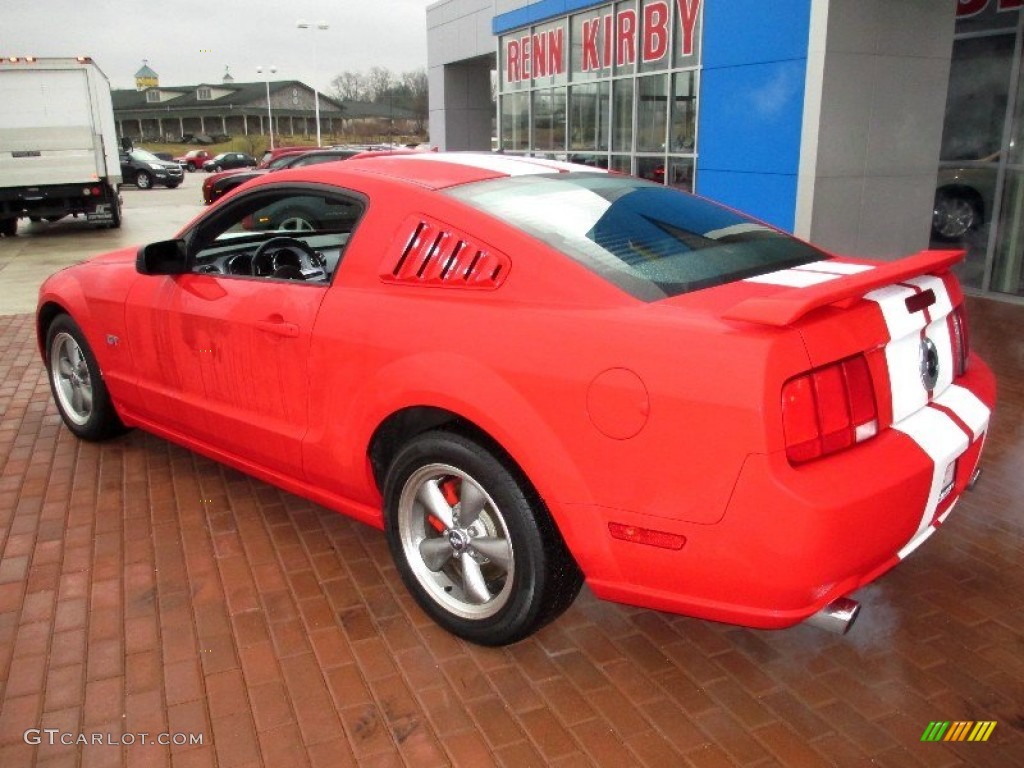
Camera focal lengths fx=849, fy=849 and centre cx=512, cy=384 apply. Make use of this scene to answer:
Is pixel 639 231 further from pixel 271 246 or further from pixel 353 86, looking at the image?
pixel 353 86

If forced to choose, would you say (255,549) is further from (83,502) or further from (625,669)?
(625,669)

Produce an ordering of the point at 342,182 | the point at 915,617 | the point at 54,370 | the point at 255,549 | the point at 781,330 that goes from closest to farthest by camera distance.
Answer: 1. the point at 781,330
2. the point at 915,617
3. the point at 342,182
4. the point at 255,549
5. the point at 54,370

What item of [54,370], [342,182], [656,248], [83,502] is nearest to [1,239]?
[54,370]

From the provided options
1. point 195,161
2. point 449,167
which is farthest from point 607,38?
point 195,161

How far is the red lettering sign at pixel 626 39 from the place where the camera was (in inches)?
467

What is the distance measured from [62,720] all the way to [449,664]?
1177 millimetres

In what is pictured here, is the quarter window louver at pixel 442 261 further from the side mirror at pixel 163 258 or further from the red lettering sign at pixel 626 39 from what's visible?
the red lettering sign at pixel 626 39

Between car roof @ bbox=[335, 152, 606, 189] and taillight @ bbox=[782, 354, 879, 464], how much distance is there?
1503 mm

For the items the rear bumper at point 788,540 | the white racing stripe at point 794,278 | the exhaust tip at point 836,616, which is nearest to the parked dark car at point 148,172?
the white racing stripe at point 794,278

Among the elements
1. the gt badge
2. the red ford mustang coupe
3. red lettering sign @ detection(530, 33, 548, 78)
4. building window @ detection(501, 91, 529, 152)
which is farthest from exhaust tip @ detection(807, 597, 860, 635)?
building window @ detection(501, 91, 529, 152)

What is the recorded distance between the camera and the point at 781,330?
7.20 ft

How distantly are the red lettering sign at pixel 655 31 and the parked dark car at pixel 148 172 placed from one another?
2727cm

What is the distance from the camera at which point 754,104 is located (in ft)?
29.5

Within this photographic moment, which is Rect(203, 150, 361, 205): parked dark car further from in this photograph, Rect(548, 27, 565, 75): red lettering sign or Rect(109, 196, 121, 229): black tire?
Rect(548, 27, 565, 75): red lettering sign
